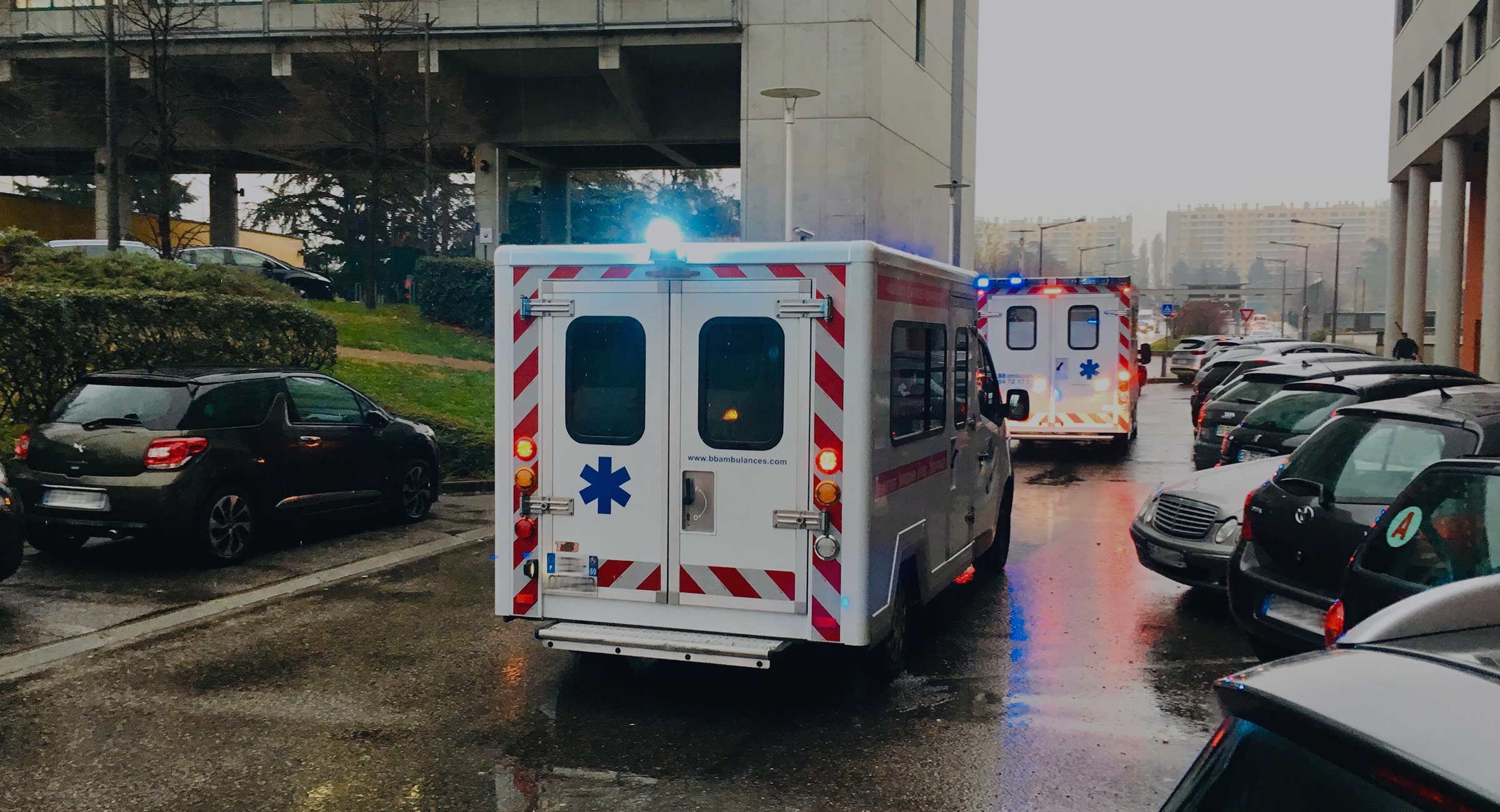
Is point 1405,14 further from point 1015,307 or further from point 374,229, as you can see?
point 374,229

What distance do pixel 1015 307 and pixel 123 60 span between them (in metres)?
24.5

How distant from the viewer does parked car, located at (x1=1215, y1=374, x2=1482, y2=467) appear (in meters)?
11.1

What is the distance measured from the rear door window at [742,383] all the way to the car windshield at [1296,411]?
7.45 m

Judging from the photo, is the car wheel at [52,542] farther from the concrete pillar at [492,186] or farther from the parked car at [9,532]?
the concrete pillar at [492,186]

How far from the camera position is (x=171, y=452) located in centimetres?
920

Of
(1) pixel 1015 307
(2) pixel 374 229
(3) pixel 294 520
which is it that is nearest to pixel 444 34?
(2) pixel 374 229

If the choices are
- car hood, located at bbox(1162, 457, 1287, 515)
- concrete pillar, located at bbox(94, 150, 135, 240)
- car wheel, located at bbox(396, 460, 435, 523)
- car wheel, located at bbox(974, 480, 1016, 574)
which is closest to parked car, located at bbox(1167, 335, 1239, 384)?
concrete pillar, located at bbox(94, 150, 135, 240)

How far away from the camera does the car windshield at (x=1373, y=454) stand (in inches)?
254

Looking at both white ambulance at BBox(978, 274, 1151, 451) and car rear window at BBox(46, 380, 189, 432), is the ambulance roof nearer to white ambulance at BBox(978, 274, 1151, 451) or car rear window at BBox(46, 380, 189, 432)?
car rear window at BBox(46, 380, 189, 432)

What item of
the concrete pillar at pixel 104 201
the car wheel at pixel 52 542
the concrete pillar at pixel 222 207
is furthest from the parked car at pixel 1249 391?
the concrete pillar at pixel 222 207

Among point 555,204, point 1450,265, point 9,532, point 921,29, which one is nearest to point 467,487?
point 9,532

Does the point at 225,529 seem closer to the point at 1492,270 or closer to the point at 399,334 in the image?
the point at 399,334

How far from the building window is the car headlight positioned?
25.7 m

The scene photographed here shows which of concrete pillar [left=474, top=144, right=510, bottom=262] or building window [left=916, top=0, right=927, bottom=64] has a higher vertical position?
building window [left=916, top=0, right=927, bottom=64]
